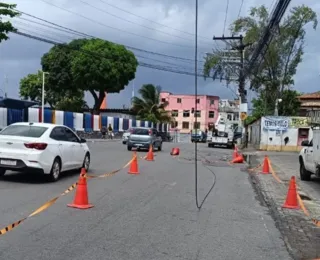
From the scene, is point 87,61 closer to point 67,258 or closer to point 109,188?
point 109,188

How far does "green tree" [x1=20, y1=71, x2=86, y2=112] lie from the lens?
75375 millimetres

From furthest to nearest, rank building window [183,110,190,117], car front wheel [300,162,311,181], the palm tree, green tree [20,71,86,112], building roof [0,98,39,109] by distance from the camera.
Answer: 1. building window [183,110,190,117]
2. green tree [20,71,86,112]
3. the palm tree
4. building roof [0,98,39,109]
5. car front wheel [300,162,311,181]

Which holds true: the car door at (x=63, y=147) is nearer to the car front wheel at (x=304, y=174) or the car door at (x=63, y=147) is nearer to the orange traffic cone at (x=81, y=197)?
the orange traffic cone at (x=81, y=197)

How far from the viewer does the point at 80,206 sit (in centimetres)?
952

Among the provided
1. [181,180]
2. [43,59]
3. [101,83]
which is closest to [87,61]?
[101,83]

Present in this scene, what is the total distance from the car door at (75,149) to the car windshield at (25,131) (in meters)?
1.33

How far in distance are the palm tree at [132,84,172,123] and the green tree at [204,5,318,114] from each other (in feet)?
62.4

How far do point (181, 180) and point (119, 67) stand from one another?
50.9 metres

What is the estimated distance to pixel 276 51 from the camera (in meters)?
53.2

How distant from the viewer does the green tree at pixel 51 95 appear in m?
75.4

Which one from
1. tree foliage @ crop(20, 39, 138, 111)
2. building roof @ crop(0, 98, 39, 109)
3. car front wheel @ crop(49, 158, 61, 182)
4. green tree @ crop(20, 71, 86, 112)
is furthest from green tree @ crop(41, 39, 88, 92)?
car front wheel @ crop(49, 158, 61, 182)

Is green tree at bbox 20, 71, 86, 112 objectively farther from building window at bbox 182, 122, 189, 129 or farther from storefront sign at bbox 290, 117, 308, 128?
storefront sign at bbox 290, 117, 308, 128

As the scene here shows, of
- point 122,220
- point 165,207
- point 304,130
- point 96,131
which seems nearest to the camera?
point 122,220

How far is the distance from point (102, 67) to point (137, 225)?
56559mm
